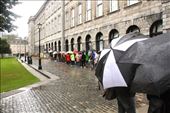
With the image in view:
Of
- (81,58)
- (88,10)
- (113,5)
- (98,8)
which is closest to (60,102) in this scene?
(113,5)

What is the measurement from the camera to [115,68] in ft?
16.4

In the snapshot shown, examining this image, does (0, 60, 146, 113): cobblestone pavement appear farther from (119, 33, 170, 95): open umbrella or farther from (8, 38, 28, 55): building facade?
(8, 38, 28, 55): building facade

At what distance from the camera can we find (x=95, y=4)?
30688 millimetres

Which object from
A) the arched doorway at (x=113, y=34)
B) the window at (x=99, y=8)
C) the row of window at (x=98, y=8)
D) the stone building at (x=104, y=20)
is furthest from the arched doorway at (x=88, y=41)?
the arched doorway at (x=113, y=34)

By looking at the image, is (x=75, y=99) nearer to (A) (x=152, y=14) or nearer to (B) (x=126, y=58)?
(B) (x=126, y=58)

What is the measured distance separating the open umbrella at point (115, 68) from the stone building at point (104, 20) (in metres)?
9.91

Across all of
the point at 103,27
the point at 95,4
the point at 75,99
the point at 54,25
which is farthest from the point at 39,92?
the point at 54,25

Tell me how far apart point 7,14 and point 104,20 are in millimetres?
9073

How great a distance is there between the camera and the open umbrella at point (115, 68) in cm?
485

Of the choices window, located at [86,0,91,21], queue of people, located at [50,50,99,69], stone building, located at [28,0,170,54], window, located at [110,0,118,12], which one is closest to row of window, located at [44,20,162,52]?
stone building, located at [28,0,170,54]

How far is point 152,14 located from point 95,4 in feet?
38.4

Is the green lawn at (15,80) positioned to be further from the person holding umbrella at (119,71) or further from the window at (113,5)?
the person holding umbrella at (119,71)

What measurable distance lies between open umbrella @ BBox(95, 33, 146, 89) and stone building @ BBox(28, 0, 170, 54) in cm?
991

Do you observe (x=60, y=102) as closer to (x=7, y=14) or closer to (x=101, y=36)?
(x=7, y=14)
